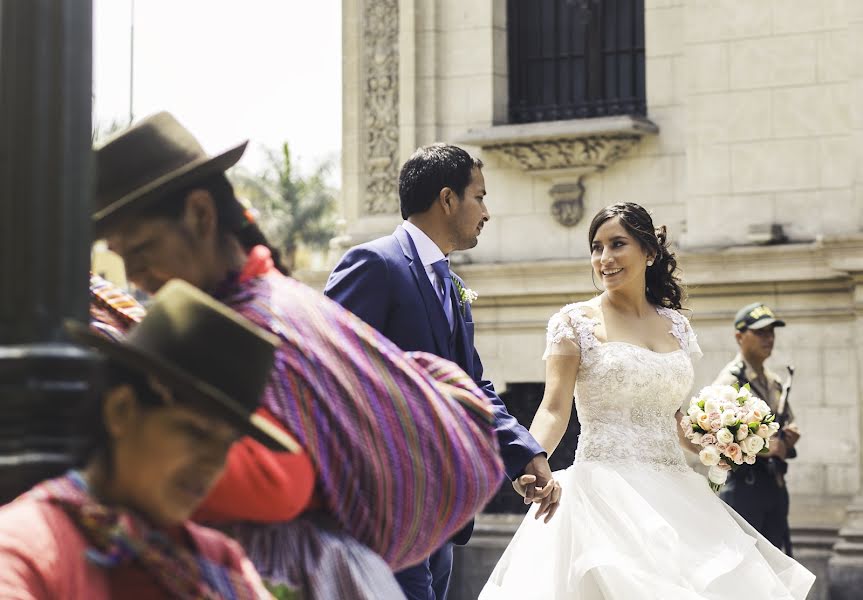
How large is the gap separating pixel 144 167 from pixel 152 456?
85cm

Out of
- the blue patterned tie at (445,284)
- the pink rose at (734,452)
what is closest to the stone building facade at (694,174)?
the pink rose at (734,452)

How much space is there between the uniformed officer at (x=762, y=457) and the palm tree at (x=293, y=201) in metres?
45.2

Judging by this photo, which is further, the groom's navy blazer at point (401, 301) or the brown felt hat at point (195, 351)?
the groom's navy blazer at point (401, 301)

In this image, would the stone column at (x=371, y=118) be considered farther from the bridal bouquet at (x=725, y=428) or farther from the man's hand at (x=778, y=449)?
the bridal bouquet at (x=725, y=428)

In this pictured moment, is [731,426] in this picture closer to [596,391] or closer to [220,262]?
[596,391]

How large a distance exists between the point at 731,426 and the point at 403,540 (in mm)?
5247

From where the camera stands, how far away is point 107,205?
3217 mm

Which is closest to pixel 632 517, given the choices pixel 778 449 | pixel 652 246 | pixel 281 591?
pixel 652 246

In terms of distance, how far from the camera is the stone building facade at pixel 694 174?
1224 centimetres

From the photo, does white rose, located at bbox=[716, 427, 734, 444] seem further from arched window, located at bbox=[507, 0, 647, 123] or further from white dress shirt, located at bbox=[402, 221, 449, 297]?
arched window, located at bbox=[507, 0, 647, 123]

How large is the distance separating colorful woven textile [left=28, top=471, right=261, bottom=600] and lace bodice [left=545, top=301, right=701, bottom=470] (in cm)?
524

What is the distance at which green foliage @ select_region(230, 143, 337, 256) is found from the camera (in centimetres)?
5594

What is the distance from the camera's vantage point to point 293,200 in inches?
2235

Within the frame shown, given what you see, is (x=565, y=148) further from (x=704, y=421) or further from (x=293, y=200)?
(x=293, y=200)
